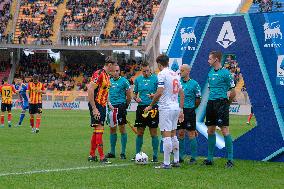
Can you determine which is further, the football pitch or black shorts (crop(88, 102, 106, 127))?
black shorts (crop(88, 102, 106, 127))

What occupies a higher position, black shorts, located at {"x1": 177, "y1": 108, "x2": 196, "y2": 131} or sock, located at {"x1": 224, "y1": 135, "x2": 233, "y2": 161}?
black shorts, located at {"x1": 177, "y1": 108, "x2": 196, "y2": 131}

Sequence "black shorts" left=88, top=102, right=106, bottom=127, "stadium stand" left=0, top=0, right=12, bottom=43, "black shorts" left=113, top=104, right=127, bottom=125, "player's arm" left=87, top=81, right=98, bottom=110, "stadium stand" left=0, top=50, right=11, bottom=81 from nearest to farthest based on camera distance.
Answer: "player's arm" left=87, top=81, right=98, bottom=110, "black shorts" left=88, top=102, right=106, bottom=127, "black shorts" left=113, top=104, right=127, bottom=125, "stadium stand" left=0, top=0, right=12, bottom=43, "stadium stand" left=0, top=50, right=11, bottom=81

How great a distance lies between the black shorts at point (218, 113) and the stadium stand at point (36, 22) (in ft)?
146

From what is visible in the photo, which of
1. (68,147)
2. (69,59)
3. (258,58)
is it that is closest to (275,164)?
(258,58)

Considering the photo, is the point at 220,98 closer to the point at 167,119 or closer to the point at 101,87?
Result: the point at 167,119

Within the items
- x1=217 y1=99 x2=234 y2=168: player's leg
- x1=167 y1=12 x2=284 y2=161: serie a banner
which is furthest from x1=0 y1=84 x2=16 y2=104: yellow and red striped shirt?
x1=217 y1=99 x2=234 y2=168: player's leg

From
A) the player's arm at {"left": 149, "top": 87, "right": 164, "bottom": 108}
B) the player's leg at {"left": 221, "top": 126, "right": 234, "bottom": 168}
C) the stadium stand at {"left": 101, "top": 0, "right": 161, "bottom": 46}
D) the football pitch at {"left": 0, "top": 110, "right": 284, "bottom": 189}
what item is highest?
the stadium stand at {"left": 101, "top": 0, "right": 161, "bottom": 46}

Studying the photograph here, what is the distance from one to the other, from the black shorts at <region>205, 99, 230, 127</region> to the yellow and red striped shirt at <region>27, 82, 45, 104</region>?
10.9 meters

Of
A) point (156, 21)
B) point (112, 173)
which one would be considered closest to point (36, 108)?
point (112, 173)

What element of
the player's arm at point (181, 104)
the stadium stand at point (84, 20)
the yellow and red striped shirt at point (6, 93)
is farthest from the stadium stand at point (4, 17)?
the player's arm at point (181, 104)

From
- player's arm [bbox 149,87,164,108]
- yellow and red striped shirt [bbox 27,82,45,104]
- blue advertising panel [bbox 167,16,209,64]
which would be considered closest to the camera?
player's arm [bbox 149,87,164,108]

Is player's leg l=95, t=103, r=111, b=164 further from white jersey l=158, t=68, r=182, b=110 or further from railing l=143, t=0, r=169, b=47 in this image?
railing l=143, t=0, r=169, b=47

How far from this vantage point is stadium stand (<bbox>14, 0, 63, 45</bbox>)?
5700cm

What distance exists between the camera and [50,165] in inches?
488
